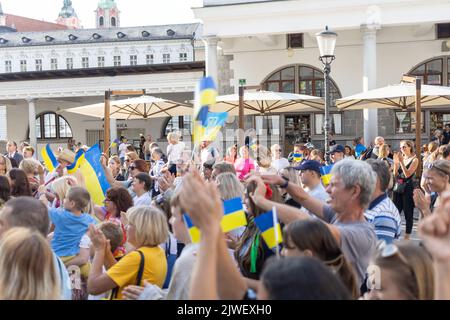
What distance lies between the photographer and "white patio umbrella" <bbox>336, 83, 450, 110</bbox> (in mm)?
12311

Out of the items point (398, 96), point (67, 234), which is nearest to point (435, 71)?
point (398, 96)

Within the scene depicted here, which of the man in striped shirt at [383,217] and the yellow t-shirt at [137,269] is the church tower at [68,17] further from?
the yellow t-shirt at [137,269]

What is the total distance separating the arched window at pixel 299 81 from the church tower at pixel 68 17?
8940cm

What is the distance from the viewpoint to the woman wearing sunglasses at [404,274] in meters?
2.37

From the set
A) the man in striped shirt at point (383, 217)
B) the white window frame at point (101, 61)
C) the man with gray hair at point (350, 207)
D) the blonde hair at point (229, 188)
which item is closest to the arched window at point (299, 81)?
the man in striped shirt at point (383, 217)

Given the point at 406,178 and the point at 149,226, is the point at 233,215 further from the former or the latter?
the point at 406,178

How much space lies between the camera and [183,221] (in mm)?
3494

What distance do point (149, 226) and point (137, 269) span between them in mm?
313

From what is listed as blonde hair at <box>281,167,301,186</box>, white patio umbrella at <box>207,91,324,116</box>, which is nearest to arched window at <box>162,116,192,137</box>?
white patio umbrella at <box>207,91,324,116</box>

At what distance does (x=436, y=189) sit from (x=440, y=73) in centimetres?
1827

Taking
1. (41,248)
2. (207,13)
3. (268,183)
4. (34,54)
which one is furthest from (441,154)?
(34,54)

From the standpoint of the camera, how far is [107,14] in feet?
323

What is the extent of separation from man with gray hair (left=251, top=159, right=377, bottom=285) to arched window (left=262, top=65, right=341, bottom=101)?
1958 cm

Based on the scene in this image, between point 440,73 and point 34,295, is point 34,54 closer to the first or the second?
point 440,73
